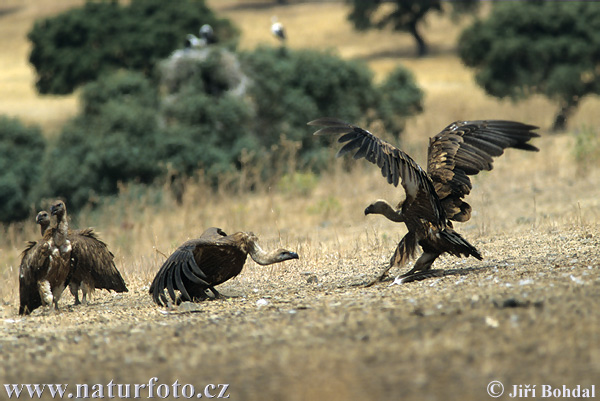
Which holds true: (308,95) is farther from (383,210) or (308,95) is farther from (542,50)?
(383,210)

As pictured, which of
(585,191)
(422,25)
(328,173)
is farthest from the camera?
(422,25)

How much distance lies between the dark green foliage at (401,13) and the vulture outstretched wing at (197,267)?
4261 cm

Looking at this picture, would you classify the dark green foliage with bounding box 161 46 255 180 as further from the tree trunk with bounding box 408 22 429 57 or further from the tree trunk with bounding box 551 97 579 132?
the tree trunk with bounding box 408 22 429 57

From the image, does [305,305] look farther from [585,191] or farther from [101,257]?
[585,191]

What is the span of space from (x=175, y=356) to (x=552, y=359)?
2117mm

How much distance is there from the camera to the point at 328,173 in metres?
16.5

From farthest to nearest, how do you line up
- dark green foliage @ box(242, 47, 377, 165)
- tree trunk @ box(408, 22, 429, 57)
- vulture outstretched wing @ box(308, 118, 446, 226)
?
tree trunk @ box(408, 22, 429, 57) < dark green foliage @ box(242, 47, 377, 165) < vulture outstretched wing @ box(308, 118, 446, 226)

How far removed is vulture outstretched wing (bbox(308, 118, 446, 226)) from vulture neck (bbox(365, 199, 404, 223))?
0.09 metres

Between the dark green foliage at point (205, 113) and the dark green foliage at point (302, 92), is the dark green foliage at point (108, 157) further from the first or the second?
the dark green foliage at point (302, 92)

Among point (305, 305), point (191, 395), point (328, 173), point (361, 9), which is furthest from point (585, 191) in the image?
point (361, 9)

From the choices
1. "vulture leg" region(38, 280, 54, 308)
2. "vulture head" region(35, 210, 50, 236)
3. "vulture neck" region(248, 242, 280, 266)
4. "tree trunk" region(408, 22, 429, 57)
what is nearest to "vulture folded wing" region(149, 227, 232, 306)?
"vulture neck" region(248, 242, 280, 266)

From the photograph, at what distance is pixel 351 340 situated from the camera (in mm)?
4562

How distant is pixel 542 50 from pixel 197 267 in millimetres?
20267

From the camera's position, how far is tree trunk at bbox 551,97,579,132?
68.9ft
